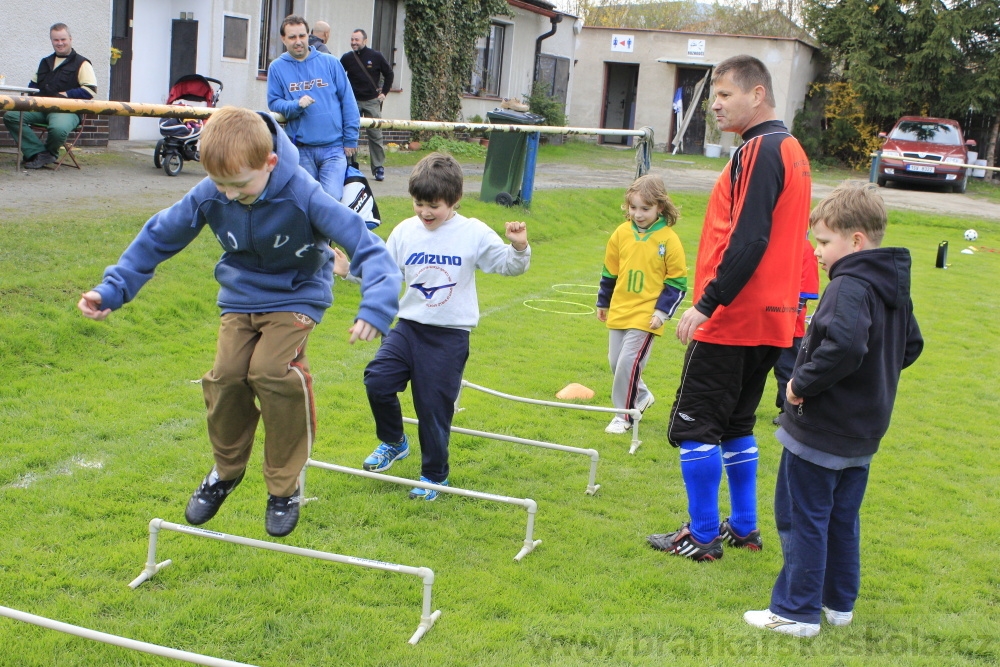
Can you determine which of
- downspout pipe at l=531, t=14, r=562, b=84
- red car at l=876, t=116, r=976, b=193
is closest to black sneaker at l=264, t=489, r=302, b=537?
red car at l=876, t=116, r=976, b=193

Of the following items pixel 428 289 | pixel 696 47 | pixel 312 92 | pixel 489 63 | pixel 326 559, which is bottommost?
pixel 326 559

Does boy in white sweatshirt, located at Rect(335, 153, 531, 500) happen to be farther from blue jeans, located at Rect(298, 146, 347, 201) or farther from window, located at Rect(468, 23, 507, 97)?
window, located at Rect(468, 23, 507, 97)

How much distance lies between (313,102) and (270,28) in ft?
33.8

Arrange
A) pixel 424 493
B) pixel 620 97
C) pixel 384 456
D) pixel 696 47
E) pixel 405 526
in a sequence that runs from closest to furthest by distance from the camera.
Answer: pixel 405 526, pixel 424 493, pixel 384 456, pixel 696 47, pixel 620 97

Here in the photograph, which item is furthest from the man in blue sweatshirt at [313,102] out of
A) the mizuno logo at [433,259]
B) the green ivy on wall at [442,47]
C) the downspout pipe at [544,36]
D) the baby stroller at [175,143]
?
the downspout pipe at [544,36]

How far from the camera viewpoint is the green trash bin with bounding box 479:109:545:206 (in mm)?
15039

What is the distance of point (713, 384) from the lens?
15.1ft

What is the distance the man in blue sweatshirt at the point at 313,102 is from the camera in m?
10.0

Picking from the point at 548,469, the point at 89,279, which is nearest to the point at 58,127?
the point at 89,279

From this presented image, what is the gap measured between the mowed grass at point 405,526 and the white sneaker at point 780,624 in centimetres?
5

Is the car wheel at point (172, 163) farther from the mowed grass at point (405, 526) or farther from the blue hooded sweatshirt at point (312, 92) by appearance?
the mowed grass at point (405, 526)

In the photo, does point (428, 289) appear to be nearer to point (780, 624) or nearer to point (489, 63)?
point (780, 624)

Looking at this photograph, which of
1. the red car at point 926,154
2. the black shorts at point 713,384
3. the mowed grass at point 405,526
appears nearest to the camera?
the mowed grass at point 405,526

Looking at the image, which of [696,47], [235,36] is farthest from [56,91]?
[696,47]
